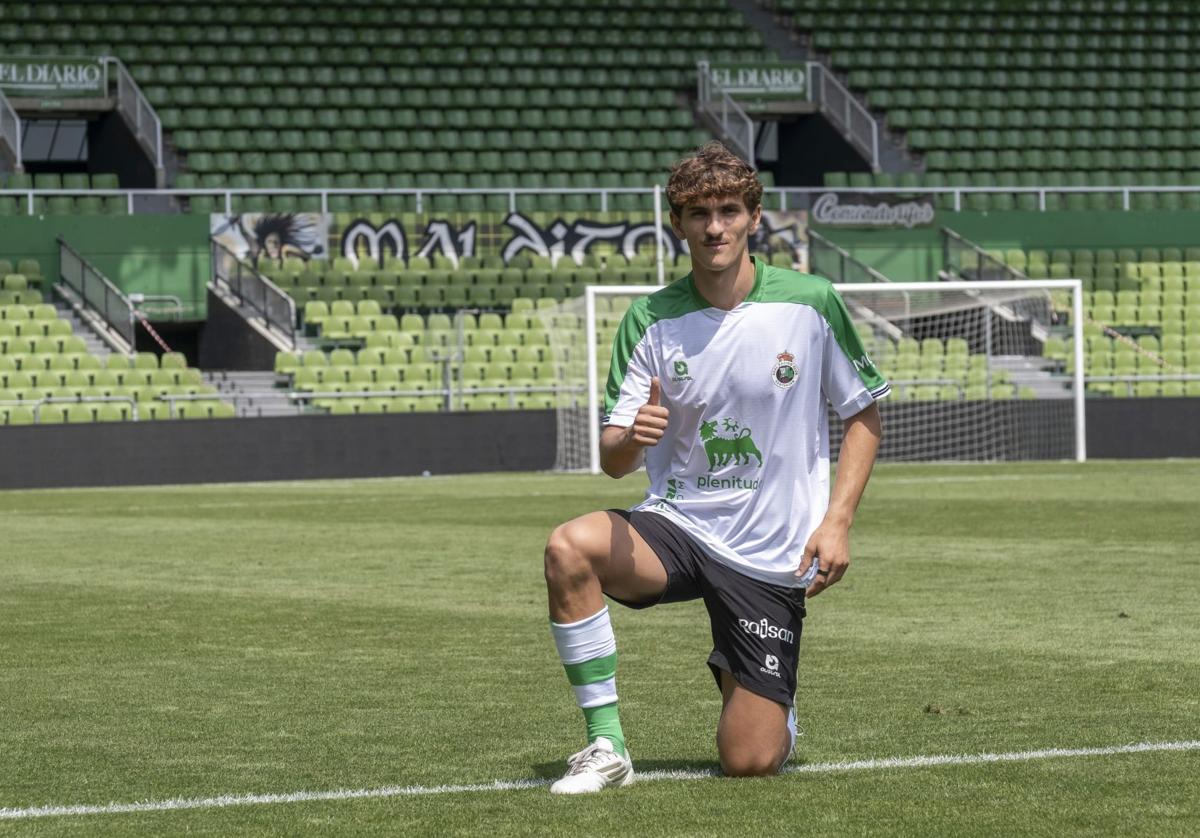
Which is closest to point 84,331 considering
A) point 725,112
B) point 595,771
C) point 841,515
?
point 725,112

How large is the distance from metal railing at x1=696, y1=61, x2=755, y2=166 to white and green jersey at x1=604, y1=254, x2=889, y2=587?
3028cm

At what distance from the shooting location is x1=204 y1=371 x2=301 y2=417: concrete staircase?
1124 inches

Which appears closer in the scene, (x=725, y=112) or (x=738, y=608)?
(x=738, y=608)

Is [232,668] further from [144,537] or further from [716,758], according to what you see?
[144,537]

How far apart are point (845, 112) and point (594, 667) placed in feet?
111

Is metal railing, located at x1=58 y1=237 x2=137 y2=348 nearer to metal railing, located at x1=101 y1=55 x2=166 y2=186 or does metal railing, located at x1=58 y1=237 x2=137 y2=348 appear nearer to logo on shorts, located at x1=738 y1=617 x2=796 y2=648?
metal railing, located at x1=101 y1=55 x2=166 y2=186

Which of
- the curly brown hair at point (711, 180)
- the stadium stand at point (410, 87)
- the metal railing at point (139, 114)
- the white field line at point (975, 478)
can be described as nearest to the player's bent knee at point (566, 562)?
the curly brown hair at point (711, 180)

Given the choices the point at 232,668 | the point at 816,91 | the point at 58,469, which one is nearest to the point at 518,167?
the point at 816,91

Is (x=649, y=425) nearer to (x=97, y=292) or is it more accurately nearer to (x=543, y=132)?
(x=97, y=292)

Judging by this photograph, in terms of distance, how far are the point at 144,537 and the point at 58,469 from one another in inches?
389

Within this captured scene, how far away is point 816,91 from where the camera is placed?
128 feet

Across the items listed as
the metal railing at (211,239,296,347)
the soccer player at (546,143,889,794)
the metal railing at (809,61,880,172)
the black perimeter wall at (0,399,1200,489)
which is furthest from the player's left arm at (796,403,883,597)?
the metal railing at (809,61,880,172)

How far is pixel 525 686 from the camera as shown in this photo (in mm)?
7750

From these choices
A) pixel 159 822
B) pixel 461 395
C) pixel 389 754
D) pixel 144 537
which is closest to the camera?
pixel 159 822
